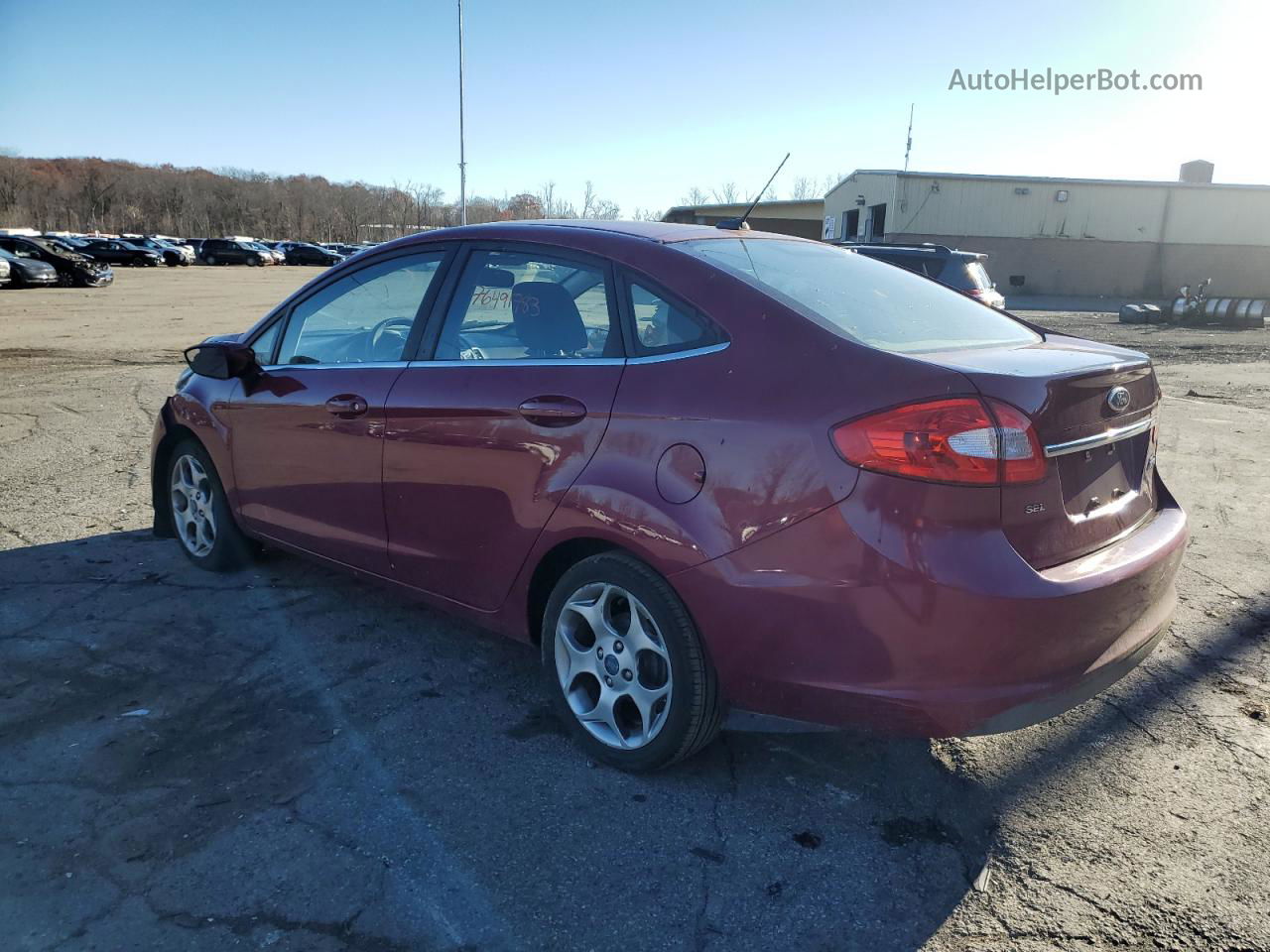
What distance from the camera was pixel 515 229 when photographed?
3.45 m

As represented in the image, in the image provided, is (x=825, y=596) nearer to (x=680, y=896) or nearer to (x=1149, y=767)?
Result: (x=680, y=896)

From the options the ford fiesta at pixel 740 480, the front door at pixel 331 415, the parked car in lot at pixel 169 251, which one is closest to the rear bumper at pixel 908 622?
the ford fiesta at pixel 740 480

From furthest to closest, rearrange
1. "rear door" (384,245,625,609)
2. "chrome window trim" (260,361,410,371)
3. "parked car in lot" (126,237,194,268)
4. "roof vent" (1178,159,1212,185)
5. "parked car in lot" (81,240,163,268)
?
"parked car in lot" (126,237,194,268), "parked car in lot" (81,240,163,268), "roof vent" (1178,159,1212,185), "chrome window trim" (260,361,410,371), "rear door" (384,245,625,609)

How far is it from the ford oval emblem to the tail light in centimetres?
50

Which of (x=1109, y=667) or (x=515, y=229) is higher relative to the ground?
(x=515, y=229)

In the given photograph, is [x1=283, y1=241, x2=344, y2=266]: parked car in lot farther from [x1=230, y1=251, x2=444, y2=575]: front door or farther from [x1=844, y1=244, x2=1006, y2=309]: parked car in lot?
[x1=230, y1=251, x2=444, y2=575]: front door

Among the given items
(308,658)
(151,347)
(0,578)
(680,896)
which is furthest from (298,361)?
(151,347)

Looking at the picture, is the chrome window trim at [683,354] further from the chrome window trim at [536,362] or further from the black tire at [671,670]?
the black tire at [671,670]

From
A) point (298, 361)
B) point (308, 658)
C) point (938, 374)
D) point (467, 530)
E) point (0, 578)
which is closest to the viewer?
point (938, 374)

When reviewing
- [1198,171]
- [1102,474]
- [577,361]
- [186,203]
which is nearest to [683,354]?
[577,361]

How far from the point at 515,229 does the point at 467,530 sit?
3.77 feet

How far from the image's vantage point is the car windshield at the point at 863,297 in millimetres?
2799

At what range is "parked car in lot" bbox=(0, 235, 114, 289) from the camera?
3022 centimetres

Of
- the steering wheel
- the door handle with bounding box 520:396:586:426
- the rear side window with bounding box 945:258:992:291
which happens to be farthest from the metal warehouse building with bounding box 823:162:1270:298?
the door handle with bounding box 520:396:586:426
